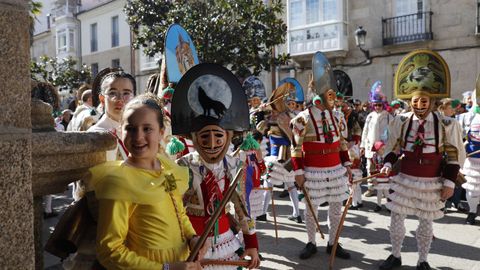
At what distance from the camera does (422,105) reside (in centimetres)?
447

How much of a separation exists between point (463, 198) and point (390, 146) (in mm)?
4765

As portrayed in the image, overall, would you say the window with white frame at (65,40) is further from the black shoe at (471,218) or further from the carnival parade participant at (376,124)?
the black shoe at (471,218)

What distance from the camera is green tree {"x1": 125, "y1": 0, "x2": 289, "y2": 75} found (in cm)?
1209

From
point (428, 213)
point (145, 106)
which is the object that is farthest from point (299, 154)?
point (145, 106)

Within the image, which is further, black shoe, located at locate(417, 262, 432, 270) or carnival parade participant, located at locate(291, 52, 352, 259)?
carnival parade participant, located at locate(291, 52, 352, 259)

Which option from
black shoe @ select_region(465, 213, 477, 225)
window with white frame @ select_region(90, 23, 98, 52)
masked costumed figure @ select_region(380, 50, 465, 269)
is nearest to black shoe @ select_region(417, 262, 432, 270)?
masked costumed figure @ select_region(380, 50, 465, 269)

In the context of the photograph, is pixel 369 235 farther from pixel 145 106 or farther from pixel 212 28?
pixel 212 28

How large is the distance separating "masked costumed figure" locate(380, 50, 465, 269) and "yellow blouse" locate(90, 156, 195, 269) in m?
3.10

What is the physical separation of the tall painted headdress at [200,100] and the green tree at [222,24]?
9591 mm

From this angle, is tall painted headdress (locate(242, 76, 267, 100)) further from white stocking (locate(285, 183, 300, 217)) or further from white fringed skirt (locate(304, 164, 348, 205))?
white fringed skirt (locate(304, 164, 348, 205))

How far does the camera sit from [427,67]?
181 inches

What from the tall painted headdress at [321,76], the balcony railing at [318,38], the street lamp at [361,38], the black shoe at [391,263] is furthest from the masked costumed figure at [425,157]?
the balcony railing at [318,38]

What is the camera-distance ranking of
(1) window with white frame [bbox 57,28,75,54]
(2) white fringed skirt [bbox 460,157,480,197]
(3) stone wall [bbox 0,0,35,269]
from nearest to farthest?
1. (3) stone wall [bbox 0,0,35,269]
2. (2) white fringed skirt [bbox 460,157,480,197]
3. (1) window with white frame [bbox 57,28,75,54]

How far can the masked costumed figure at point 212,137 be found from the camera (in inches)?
106
